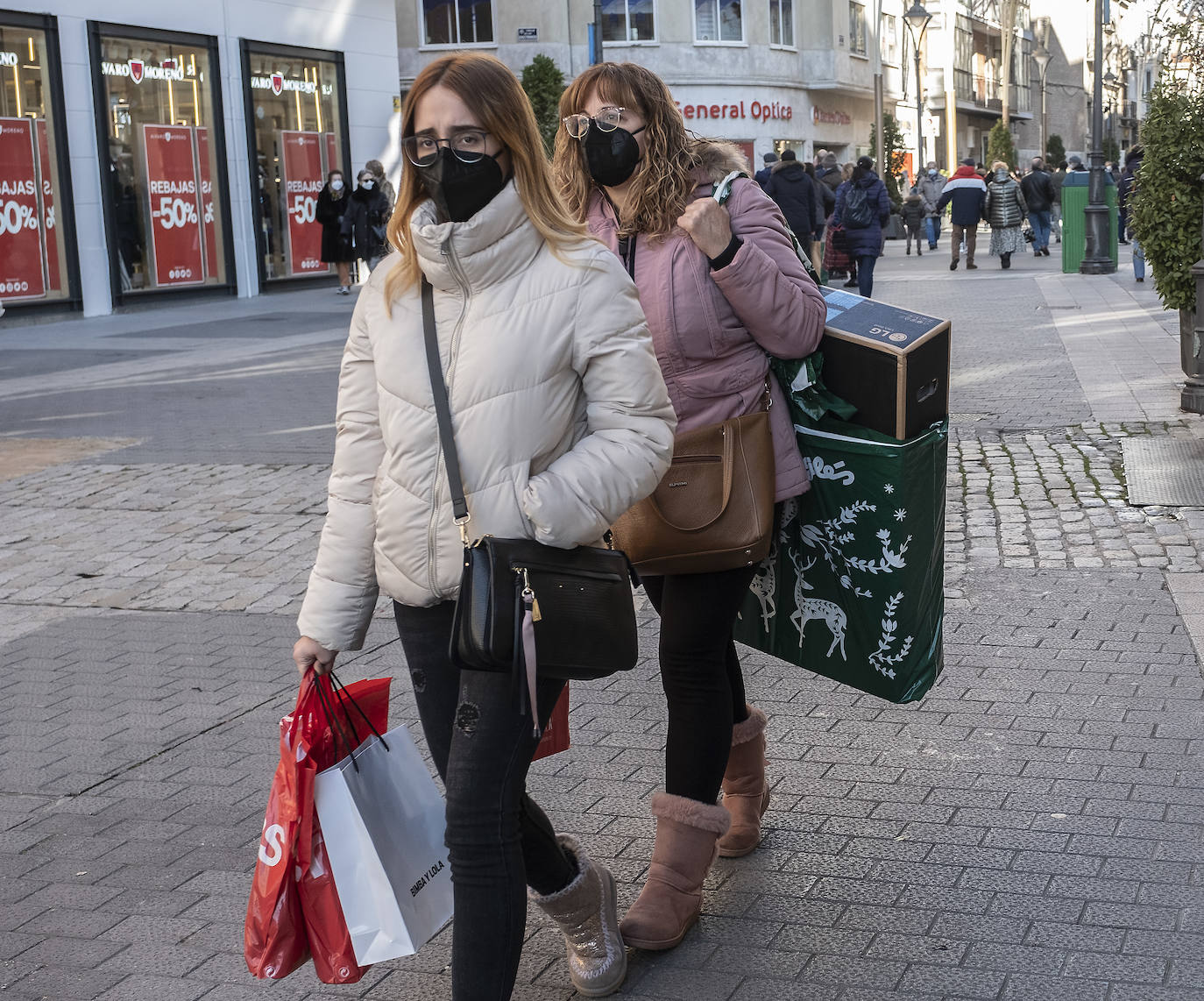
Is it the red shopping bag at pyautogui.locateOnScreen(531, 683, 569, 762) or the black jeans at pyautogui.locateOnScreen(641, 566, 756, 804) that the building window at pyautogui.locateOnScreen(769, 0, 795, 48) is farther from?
the red shopping bag at pyautogui.locateOnScreen(531, 683, 569, 762)

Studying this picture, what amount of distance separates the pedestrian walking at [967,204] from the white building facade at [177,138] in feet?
32.7

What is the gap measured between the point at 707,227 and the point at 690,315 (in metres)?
0.18

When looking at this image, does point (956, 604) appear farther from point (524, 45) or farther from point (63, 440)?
point (524, 45)

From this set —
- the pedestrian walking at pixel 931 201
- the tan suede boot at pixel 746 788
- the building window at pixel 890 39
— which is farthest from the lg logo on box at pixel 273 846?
the building window at pixel 890 39

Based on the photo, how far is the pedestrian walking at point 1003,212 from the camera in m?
24.9

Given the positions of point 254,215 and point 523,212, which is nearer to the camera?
point 523,212

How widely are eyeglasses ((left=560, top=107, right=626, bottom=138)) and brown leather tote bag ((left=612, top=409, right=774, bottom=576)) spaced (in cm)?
65

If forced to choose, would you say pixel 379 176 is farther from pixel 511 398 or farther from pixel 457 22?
pixel 511 398

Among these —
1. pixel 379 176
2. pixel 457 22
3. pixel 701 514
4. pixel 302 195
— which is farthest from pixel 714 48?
pixel 701 514

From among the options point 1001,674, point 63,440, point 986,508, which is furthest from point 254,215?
point 1001,674

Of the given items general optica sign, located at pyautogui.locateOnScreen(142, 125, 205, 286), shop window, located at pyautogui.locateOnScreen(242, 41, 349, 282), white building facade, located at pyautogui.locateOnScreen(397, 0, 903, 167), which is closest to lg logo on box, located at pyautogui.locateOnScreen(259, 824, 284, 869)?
general optica sign, located at pyautogui.locateOnScreen(142, 125, 205, 286)

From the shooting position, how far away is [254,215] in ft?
79.0

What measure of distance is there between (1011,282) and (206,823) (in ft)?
64.7

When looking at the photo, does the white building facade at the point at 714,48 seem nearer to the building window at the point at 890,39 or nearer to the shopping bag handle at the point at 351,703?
the building window at the point at 890,39
